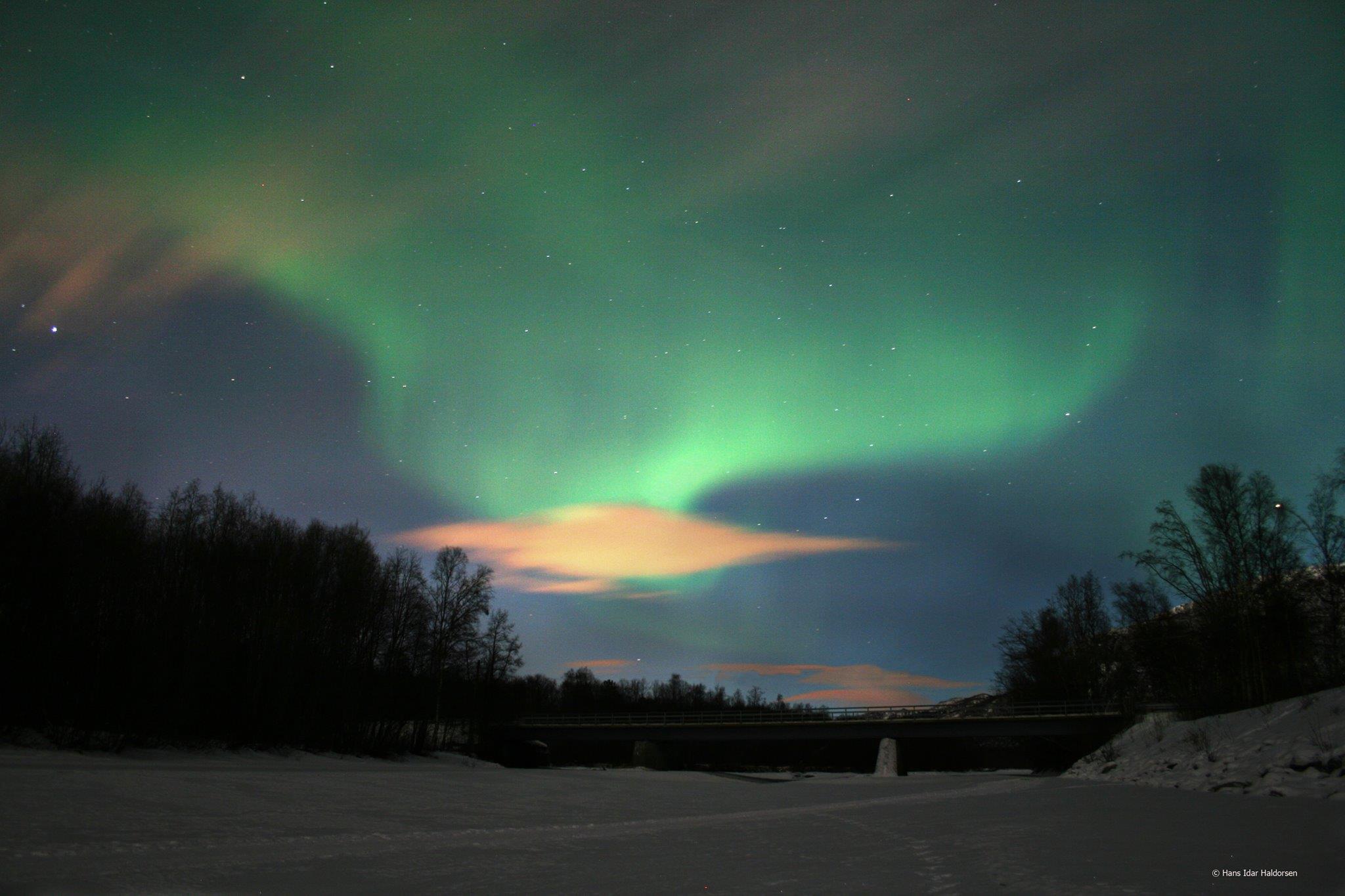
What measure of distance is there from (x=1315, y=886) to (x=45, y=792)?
20172mm

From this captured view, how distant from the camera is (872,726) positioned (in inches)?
2928

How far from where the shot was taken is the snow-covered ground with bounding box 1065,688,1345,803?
20.2 m

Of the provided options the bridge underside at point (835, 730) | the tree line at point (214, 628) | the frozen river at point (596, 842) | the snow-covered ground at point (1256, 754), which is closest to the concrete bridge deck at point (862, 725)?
the bridge underside at point (835, 730)

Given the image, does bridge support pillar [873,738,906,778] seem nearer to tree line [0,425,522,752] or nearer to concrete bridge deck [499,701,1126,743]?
concrete bridge deck [499,701,1126,743]

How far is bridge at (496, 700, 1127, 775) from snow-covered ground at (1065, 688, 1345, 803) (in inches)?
1020

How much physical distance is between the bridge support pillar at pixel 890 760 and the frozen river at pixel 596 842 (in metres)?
48.6

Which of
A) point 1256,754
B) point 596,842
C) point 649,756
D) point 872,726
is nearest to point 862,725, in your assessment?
point 872,726

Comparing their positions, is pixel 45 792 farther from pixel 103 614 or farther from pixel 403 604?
pixel 403 604

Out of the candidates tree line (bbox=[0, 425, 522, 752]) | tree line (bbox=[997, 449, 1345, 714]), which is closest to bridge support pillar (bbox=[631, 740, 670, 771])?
tree line (bbox=[0, 425, 522, 752])

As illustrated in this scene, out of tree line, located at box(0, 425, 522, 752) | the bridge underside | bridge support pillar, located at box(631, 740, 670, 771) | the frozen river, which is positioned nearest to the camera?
the frozen river

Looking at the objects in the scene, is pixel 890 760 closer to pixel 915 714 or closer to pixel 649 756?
pixel 915 714

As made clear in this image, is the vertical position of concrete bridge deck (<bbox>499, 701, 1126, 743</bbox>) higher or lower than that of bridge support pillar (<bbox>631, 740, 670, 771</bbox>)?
higher

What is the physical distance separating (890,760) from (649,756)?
27305 mm

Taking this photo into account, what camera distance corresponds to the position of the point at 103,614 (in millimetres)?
41844
